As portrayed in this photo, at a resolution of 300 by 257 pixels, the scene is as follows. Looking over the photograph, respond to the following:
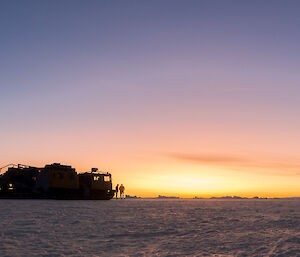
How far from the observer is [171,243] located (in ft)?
47.2

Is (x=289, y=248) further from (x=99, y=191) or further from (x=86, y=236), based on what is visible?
(x=99, y=191)

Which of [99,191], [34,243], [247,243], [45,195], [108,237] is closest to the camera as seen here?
[34,243]

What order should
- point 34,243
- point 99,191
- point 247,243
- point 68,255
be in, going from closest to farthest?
1. point 68,255
2. point 34,243
3. point 247,243
4. point 99,191

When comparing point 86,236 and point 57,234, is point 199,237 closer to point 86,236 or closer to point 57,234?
point 86,236

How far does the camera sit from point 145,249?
12828 mm

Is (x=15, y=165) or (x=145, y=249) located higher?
(x=15, y=165)

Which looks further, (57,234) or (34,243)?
(57,234)

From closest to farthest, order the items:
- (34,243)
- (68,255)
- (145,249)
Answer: (68,255) < (145,249) < (34,243)

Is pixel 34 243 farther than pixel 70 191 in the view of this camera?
No

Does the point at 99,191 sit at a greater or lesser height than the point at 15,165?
lesser

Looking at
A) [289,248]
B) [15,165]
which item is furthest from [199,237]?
[15,165]

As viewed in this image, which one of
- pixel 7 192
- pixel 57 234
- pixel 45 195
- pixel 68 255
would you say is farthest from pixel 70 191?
pixel 68 255

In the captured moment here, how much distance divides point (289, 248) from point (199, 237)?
4.58 m

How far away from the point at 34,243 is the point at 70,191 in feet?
244
